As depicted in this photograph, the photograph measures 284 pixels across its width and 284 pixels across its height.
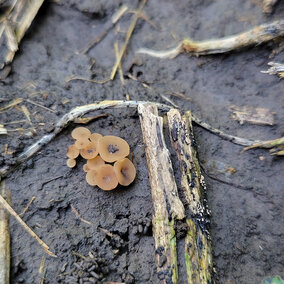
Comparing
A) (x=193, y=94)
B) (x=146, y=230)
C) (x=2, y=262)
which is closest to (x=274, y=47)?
(x=193, y=94)

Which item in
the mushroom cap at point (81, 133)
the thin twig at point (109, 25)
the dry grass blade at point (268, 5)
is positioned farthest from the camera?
the thin twig at point (109, 25)

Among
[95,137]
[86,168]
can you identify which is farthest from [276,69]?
[86,168]

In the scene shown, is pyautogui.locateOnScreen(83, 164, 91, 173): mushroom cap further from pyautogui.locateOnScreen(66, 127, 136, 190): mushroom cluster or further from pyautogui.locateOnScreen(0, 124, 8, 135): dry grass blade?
pyautogui.locateOnScreen(0, 124, 8, 135): dry grass blade

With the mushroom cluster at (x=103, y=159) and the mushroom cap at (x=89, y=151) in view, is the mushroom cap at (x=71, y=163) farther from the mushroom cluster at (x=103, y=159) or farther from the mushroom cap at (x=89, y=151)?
the mushroom cap at (x=89, y=151)

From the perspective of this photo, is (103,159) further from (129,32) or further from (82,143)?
(129,32)

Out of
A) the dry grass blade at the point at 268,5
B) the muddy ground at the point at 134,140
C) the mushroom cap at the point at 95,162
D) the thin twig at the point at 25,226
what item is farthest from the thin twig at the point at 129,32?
the thin twig at the point at 25,226
